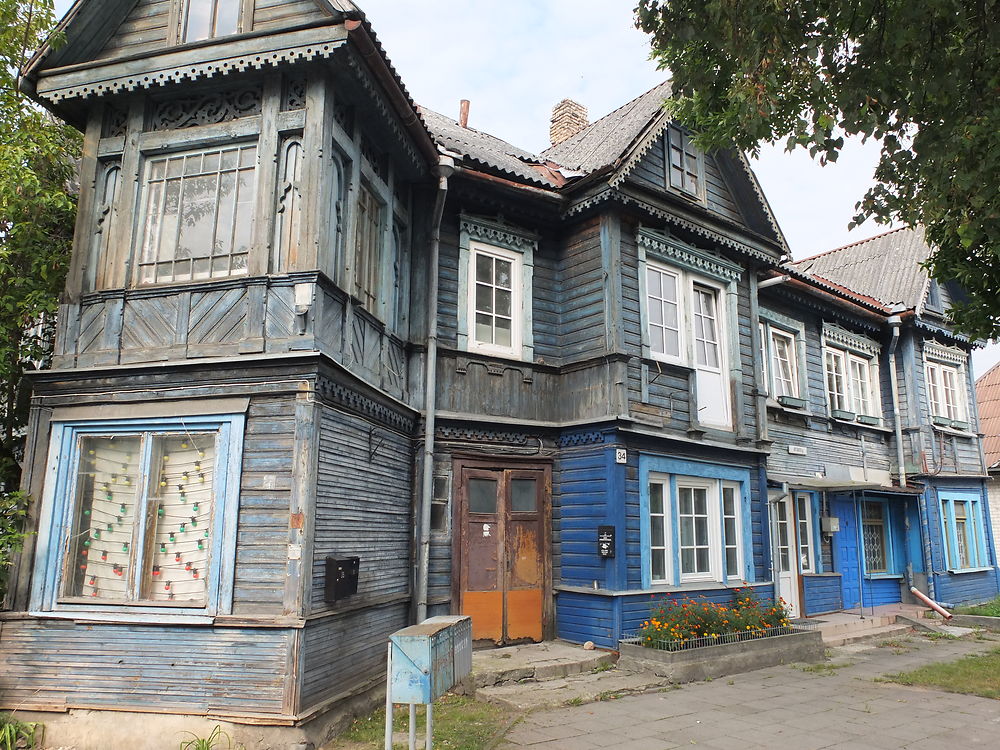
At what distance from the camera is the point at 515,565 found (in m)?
10.7

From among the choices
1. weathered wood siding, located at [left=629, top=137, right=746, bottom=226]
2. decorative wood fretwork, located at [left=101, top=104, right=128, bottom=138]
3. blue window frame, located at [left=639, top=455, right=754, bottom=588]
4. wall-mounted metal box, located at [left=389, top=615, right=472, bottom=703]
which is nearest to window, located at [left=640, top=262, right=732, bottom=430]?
blue window frame, located at [left=639, top=455, right=754, bottom=588]

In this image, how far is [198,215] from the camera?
8.19 metres

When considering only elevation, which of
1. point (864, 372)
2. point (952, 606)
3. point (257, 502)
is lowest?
point (952, 606)

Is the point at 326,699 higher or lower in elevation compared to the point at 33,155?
lower

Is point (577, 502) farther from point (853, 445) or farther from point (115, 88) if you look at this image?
point (853, 445)

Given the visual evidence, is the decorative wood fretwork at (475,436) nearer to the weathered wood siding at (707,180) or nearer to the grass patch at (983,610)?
the weathered wood siding at (707,180)

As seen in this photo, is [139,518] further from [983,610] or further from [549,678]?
[983,610]

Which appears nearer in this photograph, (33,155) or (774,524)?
(33,155)

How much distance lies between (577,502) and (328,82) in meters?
6.44

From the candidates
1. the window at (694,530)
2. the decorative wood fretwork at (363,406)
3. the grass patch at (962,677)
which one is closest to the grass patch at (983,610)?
the grass patch at (962,677)

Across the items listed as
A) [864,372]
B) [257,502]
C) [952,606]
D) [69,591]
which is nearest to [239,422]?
[257,502]

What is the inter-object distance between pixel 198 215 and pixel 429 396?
11.8 feet

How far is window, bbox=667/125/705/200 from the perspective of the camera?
12375 mm

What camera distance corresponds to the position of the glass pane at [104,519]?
739 centimetres
